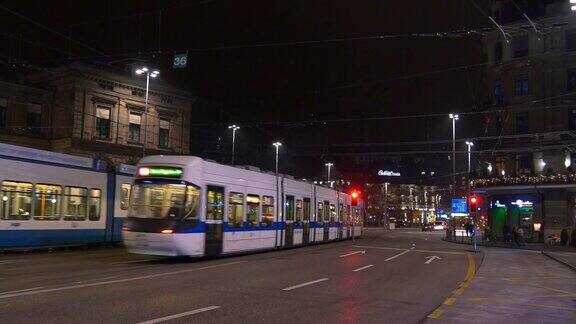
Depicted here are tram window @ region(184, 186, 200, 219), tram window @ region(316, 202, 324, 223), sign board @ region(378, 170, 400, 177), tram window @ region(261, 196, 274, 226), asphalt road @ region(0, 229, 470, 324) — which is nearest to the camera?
asphalt road @ region(0, 229, 470, 324)

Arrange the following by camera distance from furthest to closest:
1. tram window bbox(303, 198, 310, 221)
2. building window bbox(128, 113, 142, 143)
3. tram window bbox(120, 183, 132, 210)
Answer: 1. building window bbox(128, 113, 142, 143)
2. tram window bbox(303, 198, 310, 221)
3. tram window bbox(120, 183, 132, 210)

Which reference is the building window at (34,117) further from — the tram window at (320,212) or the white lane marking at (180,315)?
the white lane marking at (180,315)

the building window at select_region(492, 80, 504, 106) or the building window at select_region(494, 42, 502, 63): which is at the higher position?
the building window at select_region(494, 42, 502, 63)

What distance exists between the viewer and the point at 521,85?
4828 centimetres

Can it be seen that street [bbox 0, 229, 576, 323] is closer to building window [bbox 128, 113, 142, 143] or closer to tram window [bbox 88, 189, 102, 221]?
tram window [bbox 88, 189, 102, 221]

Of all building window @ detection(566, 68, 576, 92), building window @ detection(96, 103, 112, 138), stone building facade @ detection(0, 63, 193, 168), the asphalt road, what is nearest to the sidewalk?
the asphalt road

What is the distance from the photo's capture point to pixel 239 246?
22016mm

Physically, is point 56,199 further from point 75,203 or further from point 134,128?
point 134,128

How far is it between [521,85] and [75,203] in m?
37.6

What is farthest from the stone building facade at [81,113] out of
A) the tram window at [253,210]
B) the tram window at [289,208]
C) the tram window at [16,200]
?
the tram window at [253,210]

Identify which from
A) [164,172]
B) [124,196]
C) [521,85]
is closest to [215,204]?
[164,172]

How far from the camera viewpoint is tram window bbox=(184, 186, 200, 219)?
18.6 meters

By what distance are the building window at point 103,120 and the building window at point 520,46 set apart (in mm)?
33772

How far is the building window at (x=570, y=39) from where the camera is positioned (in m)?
45.5
